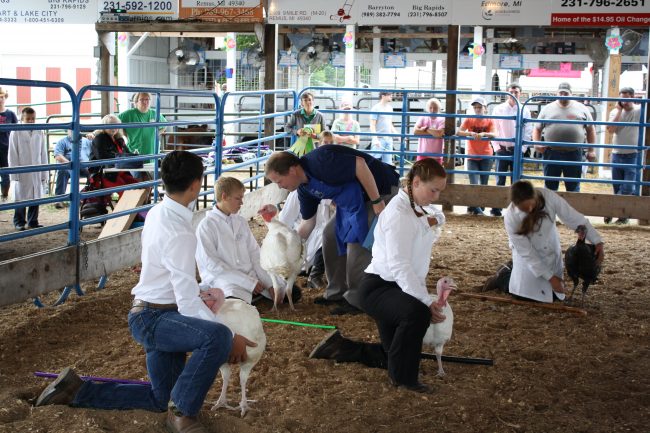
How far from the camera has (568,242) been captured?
985cm

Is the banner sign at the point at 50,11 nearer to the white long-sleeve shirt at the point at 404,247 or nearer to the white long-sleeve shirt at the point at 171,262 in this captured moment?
the white long-sleeve shirt at the point at 404,247

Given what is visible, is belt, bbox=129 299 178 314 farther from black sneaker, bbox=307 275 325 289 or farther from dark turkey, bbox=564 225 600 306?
dark turkey, bbox=564 225 600 306

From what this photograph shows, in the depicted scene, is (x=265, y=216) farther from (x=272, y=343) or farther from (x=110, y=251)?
(x=110, y=251)

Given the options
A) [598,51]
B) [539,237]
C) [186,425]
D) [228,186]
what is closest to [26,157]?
[228,186]

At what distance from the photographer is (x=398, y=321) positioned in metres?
4.58

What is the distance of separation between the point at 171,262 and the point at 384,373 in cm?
189

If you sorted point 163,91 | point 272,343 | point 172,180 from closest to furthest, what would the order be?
point 172,180
point 272,343
point 163,91

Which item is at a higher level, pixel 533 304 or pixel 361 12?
pixel 361 12

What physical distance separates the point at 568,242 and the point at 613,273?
5.35ft

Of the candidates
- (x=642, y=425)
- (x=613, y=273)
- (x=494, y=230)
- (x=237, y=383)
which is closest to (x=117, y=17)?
(x=494, y=230)

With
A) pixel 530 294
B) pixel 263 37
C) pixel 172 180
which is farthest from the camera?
pixel 263 37

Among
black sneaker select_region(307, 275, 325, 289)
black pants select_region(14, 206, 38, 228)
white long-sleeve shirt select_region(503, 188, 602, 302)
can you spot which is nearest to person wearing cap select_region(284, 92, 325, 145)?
black pants select_region(14, 206, 38, 228)

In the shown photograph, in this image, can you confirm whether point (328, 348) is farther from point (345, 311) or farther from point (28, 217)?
point (28, 217)

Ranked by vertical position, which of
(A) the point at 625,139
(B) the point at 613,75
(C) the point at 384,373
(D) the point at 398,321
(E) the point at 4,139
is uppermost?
(B) the point at 613,75
